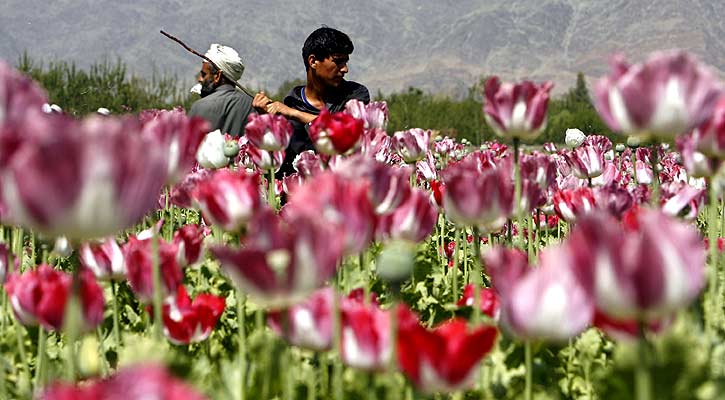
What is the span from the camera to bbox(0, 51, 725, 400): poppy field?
0.94m

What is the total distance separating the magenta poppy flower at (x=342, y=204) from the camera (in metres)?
1.17

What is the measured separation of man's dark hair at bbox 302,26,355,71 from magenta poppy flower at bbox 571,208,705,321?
4494 millimetres

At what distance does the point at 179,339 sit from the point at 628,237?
1.19 meters

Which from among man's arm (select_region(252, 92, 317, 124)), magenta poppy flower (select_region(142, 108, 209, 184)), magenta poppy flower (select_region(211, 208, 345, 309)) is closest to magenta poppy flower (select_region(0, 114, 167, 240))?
magenta poppy flower (select_region(211, 208, 345, 309))

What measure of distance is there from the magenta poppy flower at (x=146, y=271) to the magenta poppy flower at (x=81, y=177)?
2.54 ft

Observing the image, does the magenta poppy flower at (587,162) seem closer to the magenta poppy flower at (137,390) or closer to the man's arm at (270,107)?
the man's arm at (270,107)

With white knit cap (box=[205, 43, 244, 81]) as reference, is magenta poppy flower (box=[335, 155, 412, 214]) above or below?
below

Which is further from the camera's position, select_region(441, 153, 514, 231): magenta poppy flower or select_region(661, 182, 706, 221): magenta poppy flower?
select_region(661, 182, 706, 221): magenta poppy flower

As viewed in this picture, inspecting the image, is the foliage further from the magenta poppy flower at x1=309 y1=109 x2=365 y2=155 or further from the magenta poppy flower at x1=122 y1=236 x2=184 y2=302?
the magenta poppy flower at x1=122 y1=236 x2=184 y2=302

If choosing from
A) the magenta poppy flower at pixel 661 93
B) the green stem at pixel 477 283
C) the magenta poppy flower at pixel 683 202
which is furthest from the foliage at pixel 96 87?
the magenta poppy flower at pixel 661 93

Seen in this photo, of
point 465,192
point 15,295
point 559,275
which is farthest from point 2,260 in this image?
point 559,275

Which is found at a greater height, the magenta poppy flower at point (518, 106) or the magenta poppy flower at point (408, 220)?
the magenta poppy flower at point (518, 106)

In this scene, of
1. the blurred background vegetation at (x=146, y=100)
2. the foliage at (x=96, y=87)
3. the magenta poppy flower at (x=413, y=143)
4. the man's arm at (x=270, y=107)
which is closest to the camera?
the magenta poppy flower at (x=413, y=143)

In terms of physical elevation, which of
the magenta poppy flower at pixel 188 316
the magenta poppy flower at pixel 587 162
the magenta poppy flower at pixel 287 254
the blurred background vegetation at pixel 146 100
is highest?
the blurred background vegetation at pixel 146 100
